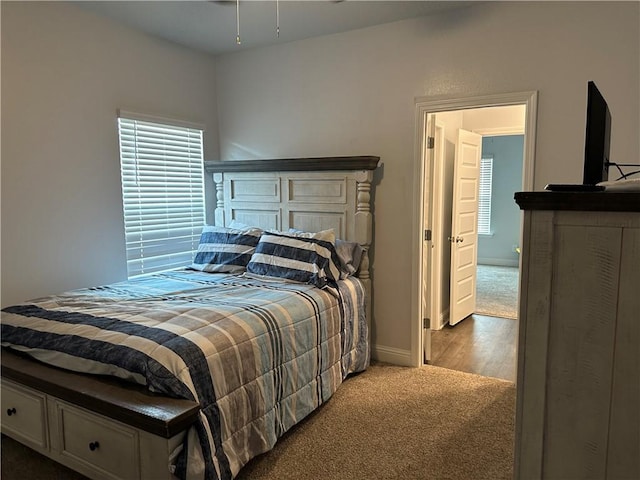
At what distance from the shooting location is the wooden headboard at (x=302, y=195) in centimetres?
353

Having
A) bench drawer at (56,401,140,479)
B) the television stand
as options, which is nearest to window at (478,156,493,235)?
the television stand

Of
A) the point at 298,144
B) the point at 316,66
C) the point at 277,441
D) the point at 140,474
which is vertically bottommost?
the point at 277,441

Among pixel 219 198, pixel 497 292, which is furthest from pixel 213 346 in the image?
pixel 497 292

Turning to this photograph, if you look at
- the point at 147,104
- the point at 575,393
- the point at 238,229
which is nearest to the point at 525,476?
the point at 575,393

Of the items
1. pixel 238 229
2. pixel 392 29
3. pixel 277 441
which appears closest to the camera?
pixel 277 441

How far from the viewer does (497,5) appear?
120 inches

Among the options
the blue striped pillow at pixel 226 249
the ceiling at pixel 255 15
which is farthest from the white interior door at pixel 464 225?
the blue striped pillow at pixel 226 249

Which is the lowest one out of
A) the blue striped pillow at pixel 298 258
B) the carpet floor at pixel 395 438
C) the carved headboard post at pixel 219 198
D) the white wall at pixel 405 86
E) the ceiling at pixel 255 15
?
the carpet floor at pixel 395 438

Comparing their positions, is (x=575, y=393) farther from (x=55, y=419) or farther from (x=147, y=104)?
(x=147, y=104)

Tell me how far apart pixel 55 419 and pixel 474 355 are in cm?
313

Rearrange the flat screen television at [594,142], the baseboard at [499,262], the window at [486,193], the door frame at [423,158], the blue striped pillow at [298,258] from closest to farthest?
the flat screen television at [594,142], the door frame at [423,158], the blue striped pillow at [298,258], the baseboard at [499,262], the window at [486,193]

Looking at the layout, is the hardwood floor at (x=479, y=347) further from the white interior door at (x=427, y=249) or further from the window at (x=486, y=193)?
the window at (x=486, y=193)

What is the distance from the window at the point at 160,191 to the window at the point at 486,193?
5.79 metres

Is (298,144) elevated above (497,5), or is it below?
below
